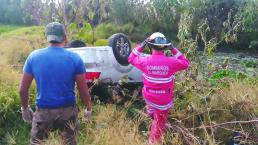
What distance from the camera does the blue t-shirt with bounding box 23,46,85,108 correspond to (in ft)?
12.4

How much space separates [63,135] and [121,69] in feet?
7.30

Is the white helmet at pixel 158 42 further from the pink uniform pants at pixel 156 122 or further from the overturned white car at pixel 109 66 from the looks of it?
the overturned white car at pixel 109 66

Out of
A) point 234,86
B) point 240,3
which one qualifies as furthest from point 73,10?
point 240,3

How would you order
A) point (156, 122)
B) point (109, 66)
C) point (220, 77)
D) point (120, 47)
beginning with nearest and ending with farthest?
1. point (156, 122)
2. point (109, 66)
3. point (120, 47)
4. point (220, 77)

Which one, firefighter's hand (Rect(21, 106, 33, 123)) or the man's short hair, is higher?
the man's short hair

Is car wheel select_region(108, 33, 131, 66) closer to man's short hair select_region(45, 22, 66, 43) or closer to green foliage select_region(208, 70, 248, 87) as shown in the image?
green foliage select_region(208, 70, 248, 87)

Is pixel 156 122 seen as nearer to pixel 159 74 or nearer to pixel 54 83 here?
pixel 159 74

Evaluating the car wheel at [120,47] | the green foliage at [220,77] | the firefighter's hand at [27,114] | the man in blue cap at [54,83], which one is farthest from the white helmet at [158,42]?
the green foliage at [220,77]

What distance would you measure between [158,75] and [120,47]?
1588 millimetres

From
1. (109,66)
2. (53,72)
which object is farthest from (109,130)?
(109,66)

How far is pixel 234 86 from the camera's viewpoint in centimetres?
589

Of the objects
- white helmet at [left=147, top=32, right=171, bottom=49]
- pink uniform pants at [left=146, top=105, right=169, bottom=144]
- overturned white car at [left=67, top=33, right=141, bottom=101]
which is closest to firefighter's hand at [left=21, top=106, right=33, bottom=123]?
pink uniform pants at [left=146, top=105, right=169, bottom=144]

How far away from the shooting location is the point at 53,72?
3.79m

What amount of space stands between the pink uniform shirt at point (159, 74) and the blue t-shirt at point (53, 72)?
1076 mm
